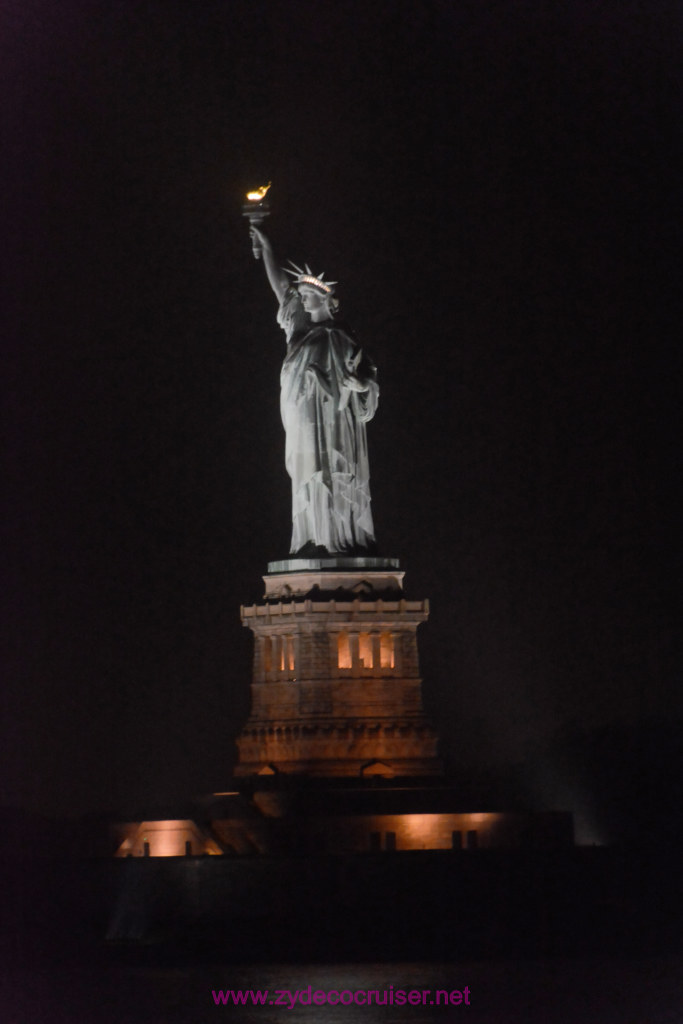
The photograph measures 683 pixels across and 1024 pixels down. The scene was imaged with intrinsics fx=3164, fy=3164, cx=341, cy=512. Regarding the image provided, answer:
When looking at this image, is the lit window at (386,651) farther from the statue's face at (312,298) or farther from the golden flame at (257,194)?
the golden flame at (257,194)

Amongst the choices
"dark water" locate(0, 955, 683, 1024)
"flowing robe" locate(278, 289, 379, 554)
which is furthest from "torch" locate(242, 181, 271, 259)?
"dark water" locate(0, 955, 683, 1024)

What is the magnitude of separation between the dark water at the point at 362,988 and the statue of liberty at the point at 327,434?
9.98 m

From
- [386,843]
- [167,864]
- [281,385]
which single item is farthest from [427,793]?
[281,385]

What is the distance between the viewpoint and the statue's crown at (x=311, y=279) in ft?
204

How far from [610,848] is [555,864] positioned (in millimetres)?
1510

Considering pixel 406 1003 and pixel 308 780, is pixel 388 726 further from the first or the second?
pixel 406 1003

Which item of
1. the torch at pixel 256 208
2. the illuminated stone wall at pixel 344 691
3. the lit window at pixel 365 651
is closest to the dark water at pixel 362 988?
the illuminated stone wall at pixel 344 691

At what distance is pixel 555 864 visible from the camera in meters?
57.5

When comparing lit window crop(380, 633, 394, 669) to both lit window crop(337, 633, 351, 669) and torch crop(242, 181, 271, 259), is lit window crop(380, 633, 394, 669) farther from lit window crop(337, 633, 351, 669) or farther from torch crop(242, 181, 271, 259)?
torch crop(242, 181, 271, 259)

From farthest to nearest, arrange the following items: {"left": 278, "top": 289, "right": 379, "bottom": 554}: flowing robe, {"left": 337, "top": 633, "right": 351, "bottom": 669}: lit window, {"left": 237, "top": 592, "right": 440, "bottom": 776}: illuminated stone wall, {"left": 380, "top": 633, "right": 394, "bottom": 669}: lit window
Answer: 1. {"left": 278, "top": 289, "right": 379, "bottom": 554}: flowing robe
2. {"left": 380, "top": 633, "right": 394, "bottom": 669}: lit window
3. {"left": 337, "top": 633, "right": 351, "bottom": 669}: lit window
4. {"left": 237, "top": 592, "right": 440, "bottom": 776}: illuminated stone wall

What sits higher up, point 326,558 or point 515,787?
point 326,558

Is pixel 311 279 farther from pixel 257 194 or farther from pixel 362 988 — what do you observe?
pixel 362 988

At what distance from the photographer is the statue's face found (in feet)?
205

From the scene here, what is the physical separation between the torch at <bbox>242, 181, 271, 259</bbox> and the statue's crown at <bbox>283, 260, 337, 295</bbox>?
92 cm
